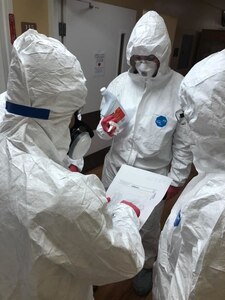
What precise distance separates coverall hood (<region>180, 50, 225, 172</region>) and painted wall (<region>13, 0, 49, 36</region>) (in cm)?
143

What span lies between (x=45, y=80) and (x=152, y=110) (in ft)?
2.56

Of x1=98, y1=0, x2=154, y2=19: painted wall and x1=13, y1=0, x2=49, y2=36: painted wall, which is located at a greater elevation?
x1=98, y1=0, x2=154, y2=19: painted wall

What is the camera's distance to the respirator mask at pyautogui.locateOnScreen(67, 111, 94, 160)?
107 centimetres

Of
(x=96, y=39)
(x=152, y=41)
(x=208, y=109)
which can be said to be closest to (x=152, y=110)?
(x=152, y=41)

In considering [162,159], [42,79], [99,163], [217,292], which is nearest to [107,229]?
[217,292]

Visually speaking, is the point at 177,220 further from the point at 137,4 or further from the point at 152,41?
the point at 137,4

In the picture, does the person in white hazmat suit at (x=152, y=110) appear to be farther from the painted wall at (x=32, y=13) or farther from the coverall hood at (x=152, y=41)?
the painted wall at (x=32, y=13)

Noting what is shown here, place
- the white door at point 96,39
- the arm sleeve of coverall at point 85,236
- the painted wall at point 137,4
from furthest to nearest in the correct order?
1. the painted wall at point 137,4
2. the white door at point 96,39
3. the arm sleeve of coverall at point 85,236

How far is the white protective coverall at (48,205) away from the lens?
614 millimetres

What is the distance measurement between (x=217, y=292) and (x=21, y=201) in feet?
1.94

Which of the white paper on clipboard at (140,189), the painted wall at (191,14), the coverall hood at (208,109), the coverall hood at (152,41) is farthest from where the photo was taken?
the painted wall at (191,14)

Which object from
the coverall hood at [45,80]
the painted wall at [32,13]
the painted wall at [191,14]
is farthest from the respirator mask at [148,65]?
the painted wall at [191,14]

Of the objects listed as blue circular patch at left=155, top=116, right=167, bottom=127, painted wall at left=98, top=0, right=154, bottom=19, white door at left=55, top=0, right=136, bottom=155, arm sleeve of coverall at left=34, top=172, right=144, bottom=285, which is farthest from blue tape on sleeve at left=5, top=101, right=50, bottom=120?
painted wall at left=98, top=0, right=154, bottom=19

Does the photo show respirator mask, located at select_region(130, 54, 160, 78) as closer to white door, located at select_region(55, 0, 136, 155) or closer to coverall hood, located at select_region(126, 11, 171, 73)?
coverall hood, located at select_region(126, 11, 171, 73)
